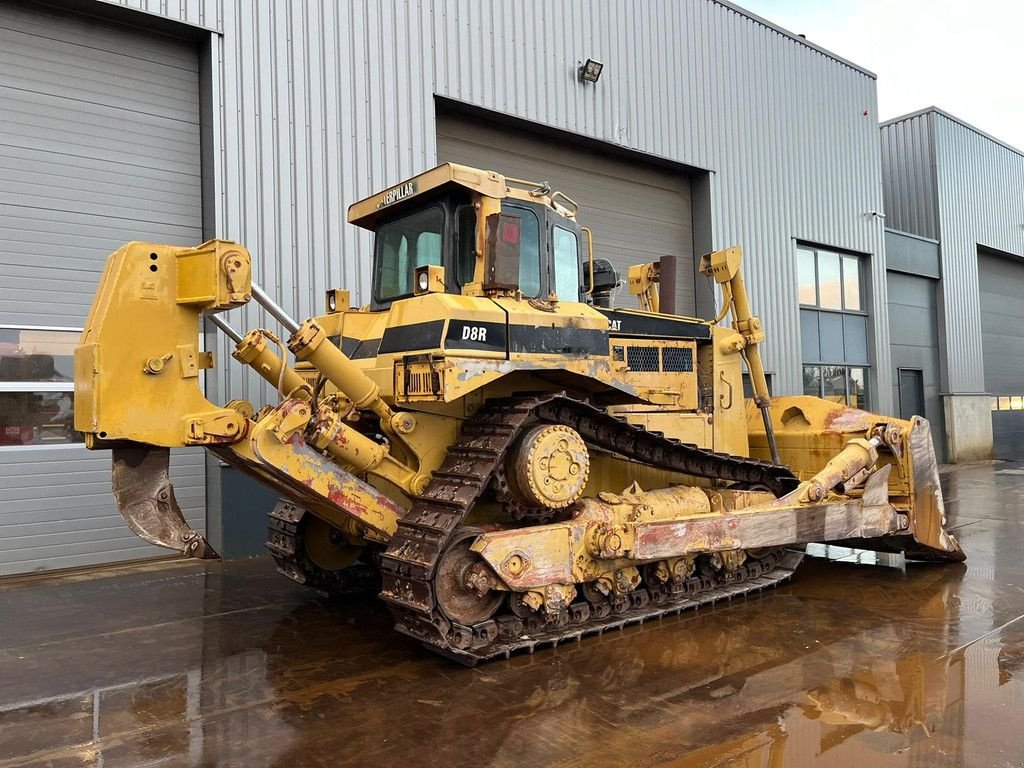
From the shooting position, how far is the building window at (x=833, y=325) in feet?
57.1

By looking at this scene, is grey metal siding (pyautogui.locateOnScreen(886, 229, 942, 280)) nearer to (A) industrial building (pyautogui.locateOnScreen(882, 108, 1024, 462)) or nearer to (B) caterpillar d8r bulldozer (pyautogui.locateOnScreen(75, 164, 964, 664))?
(A) industrial building (pyautogui.locateOnScreen(882, 108, 1024, 462))

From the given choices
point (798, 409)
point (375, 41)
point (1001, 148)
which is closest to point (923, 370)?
point (1001, 148)

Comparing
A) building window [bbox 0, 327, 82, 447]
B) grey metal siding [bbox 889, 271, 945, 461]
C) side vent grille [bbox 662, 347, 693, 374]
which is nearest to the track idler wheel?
side vent grille [bbox 662, 347, 693, 374]

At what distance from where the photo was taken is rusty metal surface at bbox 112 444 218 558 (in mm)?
4848

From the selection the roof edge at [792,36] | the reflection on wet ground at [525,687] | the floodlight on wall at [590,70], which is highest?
the roof edge at [792,36]

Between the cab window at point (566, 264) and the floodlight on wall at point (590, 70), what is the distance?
299 inches

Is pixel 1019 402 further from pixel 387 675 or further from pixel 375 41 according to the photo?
pixel 387 675

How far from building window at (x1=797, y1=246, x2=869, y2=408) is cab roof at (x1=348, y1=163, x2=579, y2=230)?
39.2 ft

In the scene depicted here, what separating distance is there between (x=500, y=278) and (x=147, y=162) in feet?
20.5

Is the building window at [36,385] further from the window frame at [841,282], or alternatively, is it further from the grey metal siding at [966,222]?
the grey metal siding at [966,222]

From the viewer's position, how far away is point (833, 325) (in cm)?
1800

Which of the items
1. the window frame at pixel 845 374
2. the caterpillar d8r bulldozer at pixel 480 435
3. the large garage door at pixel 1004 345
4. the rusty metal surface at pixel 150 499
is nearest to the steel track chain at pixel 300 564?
the caterpillar d8r bulldozer at pixel 480 435

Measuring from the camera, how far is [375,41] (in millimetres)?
10828

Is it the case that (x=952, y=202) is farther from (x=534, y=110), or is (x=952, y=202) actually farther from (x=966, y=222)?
(x=534, y=110)
